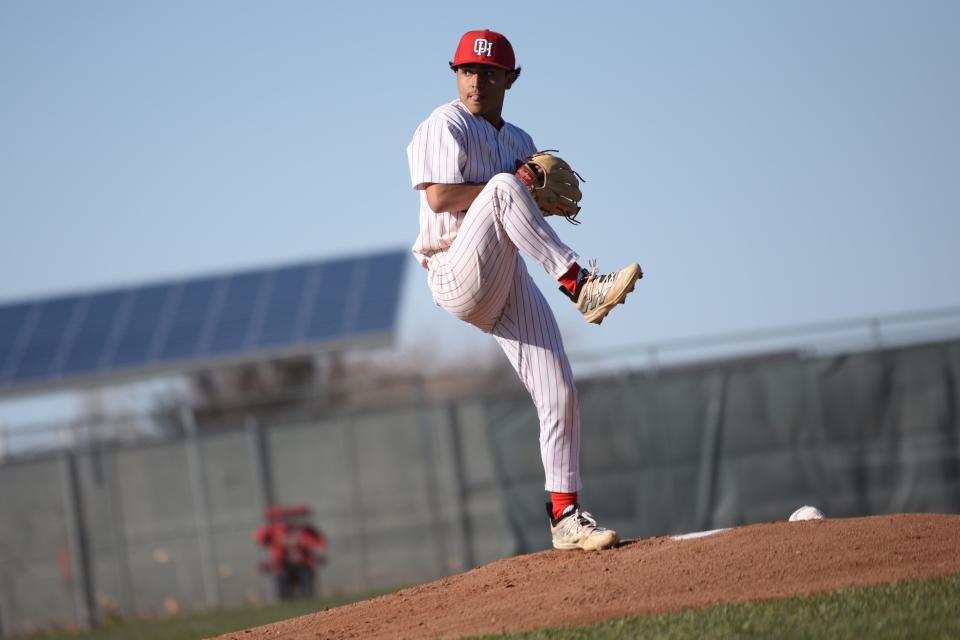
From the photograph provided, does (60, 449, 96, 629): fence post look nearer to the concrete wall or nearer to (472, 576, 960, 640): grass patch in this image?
the concrete wall

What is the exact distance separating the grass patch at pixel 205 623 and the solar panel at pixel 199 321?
5744 mm

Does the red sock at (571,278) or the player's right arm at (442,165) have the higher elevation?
the player's right arm at (442,165)

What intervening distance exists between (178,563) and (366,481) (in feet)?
7.82

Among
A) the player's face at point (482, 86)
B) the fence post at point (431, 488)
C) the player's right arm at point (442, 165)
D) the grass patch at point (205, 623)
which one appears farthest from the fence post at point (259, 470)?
the player's right arm at point (442, 165)

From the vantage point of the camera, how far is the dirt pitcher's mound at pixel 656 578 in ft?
14.8

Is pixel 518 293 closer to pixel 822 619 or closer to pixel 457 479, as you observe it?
pixel 822 619

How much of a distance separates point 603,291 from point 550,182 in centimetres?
65

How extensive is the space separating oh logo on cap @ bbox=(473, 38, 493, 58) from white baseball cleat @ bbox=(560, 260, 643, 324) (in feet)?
3.46

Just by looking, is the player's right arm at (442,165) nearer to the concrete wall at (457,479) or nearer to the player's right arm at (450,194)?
the player's right arm at (450,194)

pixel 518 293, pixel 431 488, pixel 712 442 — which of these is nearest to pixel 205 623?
pixel 431 488

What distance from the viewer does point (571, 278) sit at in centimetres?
476

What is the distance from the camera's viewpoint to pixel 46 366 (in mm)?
19281

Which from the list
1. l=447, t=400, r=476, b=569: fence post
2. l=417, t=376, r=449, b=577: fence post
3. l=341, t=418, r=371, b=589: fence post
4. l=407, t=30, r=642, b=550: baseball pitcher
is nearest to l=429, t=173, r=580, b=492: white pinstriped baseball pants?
l=407, t=30, r=642, b=550: baseball pitcher

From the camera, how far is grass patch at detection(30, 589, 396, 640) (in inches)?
408
